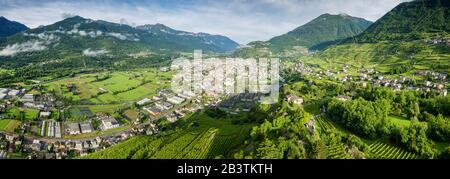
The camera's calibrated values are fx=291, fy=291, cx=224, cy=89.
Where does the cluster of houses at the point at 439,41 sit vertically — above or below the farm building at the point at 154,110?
above

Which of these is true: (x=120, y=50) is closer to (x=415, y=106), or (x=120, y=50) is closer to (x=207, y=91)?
(x=207, y=91)

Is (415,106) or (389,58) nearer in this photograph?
(415,106)

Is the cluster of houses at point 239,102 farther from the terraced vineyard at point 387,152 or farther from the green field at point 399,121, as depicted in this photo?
A: the terraced vineyard at point 387,152

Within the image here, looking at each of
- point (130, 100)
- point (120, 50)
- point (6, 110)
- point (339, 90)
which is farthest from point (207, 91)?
point (120, 50)

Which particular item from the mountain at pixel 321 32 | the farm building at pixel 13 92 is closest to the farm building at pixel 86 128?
the farm building at pixel 13 92

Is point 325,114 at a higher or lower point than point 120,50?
lower

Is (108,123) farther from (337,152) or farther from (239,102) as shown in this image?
(337,152)

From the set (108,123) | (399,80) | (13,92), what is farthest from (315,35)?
(108,123)

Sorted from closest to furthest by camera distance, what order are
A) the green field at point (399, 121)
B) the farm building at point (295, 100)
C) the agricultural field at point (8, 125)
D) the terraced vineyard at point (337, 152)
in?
the terraced vineyard at point (337, 152), the green field at point (399, 121), the farm building at point (295, 100), the agricultural field at point (8, 125)
